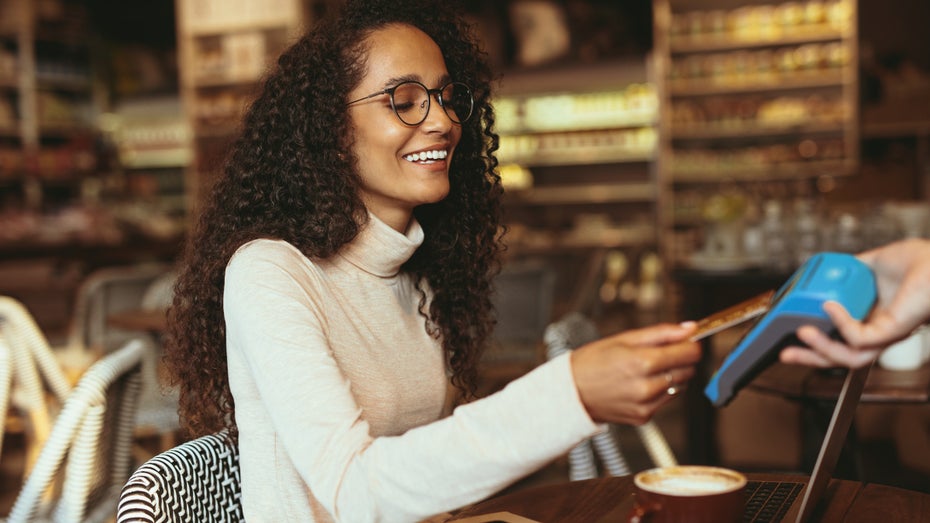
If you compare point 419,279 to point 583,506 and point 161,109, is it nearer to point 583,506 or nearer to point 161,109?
point 583,506

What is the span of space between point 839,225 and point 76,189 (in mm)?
6254

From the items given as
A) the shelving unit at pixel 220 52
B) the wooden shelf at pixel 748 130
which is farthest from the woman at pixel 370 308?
the shelving unit at pixel 220 52

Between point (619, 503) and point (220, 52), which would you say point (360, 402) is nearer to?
point (619, 503)

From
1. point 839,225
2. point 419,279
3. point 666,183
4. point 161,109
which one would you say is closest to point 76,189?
point 161,109

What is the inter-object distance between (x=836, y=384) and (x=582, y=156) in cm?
546

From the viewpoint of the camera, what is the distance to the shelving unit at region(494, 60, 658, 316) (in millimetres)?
7328

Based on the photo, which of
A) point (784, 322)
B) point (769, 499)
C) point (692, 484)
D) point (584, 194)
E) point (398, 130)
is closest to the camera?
point (784, 322)

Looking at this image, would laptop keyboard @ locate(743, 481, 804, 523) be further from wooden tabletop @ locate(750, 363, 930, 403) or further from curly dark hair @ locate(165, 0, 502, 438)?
wooden tabletop @ locate(750, 363, 930, 403)

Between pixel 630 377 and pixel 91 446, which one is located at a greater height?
pixel 630 377

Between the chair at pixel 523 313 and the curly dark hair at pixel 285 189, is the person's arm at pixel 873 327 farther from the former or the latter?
the chair at pixel 523 313

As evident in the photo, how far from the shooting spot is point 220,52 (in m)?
7.82

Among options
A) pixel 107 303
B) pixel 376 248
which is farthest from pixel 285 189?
pixel 107 303

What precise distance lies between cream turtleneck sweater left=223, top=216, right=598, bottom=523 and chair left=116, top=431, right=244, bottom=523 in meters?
0.06

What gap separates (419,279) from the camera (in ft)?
5.51
